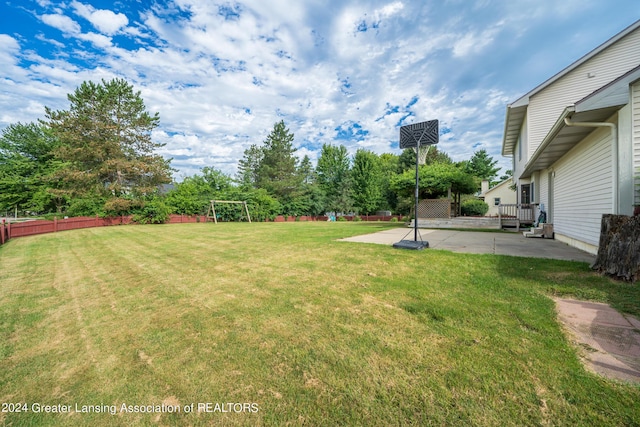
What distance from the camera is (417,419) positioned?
132 centimetres

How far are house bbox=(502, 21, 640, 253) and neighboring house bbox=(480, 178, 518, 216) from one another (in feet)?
56.3

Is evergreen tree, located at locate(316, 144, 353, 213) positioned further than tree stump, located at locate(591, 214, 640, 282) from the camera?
Yes

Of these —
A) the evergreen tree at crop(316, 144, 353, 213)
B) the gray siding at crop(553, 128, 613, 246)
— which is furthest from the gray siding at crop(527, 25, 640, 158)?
the evergreen tree at crop(316, 144, 353, 213)

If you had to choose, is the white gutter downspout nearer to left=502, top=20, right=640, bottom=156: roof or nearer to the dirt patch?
the dirt patch

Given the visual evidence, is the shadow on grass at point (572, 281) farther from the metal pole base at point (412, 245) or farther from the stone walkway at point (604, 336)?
the metal pole base at point (412, 245)

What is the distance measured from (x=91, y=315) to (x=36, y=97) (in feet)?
91.0

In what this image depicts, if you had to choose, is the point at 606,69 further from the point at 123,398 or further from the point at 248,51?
the point at 123,398

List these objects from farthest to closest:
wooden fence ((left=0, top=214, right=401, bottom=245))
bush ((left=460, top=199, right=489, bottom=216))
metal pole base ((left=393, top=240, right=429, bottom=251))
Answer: bush ((left=460, top=199, right=489, bottom=216)) < wooden fence ((left=0, top=214, right=401, bottom=245)) < metal pole base ((left=393, top=240, right=429, bottom=251))

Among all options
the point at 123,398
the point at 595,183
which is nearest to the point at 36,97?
the point at 123,398

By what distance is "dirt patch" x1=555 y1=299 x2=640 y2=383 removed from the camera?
169 centimetres

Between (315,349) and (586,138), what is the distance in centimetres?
825

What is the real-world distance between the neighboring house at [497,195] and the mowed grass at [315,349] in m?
28.8

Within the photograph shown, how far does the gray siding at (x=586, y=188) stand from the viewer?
4984 millimetres

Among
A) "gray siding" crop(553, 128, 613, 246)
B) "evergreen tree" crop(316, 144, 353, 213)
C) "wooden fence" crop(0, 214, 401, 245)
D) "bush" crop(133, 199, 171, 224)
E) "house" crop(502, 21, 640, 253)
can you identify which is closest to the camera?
"house" crop(502, 21, 640, 253)
